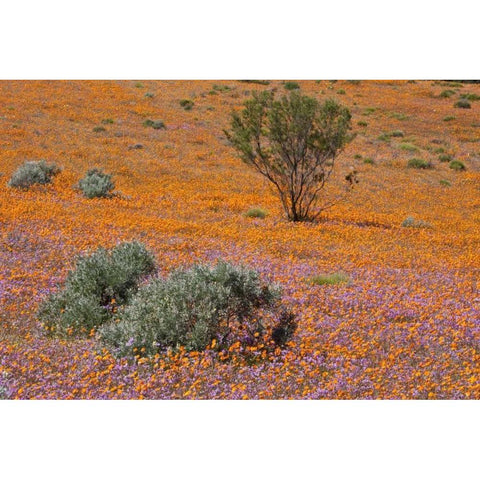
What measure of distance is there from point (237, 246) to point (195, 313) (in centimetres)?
568

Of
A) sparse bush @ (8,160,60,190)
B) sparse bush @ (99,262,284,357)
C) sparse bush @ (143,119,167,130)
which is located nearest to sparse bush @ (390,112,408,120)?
sparse bush @ (143,119,167,130)

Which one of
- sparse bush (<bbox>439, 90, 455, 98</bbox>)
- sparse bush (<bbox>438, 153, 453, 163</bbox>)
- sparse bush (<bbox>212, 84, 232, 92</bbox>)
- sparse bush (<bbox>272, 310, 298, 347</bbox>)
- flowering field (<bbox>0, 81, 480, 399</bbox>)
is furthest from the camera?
sparse bush (<bbox>439, 90, 455, 98</bbox>)

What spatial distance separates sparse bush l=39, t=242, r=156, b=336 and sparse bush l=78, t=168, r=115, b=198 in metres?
8.84

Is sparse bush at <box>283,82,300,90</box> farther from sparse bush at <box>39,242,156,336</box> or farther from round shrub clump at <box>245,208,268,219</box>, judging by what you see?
sparse bush at <box>39,242,156,336</box>

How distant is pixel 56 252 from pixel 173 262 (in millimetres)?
2164

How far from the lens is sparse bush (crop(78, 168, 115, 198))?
17.6 meters

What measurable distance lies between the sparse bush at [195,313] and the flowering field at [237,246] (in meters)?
0.22

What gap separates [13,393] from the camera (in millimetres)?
5629

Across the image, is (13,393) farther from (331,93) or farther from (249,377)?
(331,93)

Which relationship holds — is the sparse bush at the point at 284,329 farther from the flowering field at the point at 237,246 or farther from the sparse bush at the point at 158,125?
the sparse bush at the point at 158,125

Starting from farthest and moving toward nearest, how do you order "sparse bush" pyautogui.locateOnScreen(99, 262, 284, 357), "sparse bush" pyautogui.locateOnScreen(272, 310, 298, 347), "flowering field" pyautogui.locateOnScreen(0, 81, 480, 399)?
"sparse bush" pyautogui.locateOnScreen(272, 310, 298, 347), "sparse bush" pyautogui.locateOnScreen(99, 262, 284, 357), "flowering field" pyautogui.locateOnScreen(0, 81, 480, 399)

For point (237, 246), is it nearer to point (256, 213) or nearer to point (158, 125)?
point (256, 213)

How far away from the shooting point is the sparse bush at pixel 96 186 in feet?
57.7

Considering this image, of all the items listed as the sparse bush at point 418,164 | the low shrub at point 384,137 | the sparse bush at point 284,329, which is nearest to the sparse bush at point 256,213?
the sparse bush at point 284,329
